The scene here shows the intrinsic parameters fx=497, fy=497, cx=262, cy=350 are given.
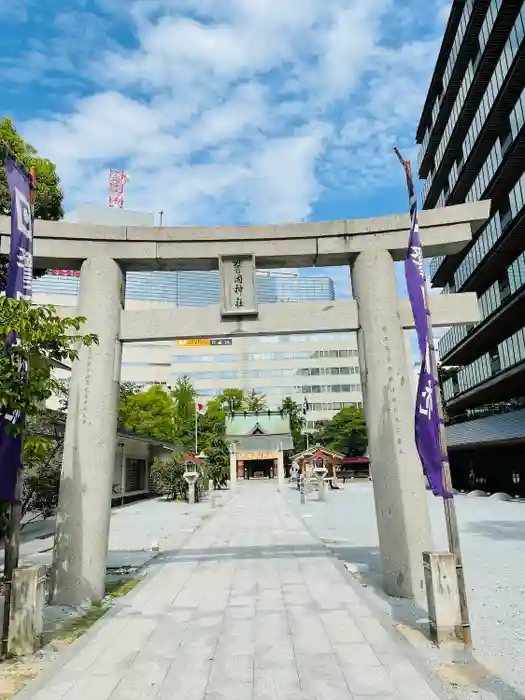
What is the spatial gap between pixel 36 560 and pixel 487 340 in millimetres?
26870

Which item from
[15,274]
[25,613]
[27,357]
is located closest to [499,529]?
[25,613]

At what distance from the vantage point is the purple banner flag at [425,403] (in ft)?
20.3

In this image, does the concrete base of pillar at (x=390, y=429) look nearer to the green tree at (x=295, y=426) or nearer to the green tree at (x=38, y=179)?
the green tree at (x=38, y=179)

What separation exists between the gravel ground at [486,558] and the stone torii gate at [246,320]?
1386 mm

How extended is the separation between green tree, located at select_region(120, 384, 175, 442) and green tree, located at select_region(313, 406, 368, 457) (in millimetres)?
21858

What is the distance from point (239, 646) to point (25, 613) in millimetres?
2471

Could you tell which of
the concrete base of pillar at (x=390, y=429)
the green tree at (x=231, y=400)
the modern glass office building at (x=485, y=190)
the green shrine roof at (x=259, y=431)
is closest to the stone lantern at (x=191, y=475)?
the modern glass office building at (x=485, y=190)

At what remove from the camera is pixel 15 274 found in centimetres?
654

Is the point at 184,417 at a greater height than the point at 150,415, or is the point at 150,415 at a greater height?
the point at 184,417

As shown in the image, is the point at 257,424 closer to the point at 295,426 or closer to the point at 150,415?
the point at 150,415

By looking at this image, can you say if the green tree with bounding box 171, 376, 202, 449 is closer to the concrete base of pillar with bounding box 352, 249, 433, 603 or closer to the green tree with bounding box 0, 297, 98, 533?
the concrete base of pillar with bounding box 352, 249, 433, 603

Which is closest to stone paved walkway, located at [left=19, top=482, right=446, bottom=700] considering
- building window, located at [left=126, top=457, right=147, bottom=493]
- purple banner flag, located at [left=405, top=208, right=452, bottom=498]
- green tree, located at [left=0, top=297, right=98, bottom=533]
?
purple banner flag, located at [left=405, top=208, right=452, bottom=498]

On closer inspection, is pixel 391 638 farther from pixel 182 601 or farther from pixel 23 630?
pixel 23 630

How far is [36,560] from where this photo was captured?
1219 cm
